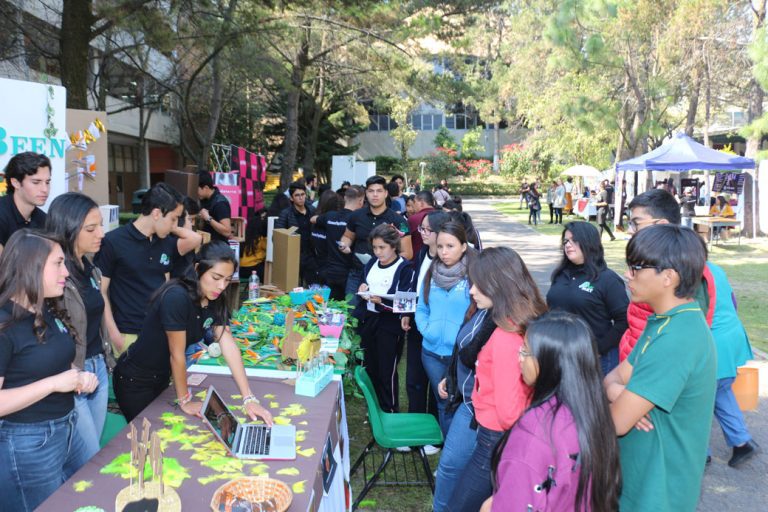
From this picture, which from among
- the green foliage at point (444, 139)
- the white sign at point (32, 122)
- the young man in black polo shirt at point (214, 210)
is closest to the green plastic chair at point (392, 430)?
the white sign at point (32, 122)

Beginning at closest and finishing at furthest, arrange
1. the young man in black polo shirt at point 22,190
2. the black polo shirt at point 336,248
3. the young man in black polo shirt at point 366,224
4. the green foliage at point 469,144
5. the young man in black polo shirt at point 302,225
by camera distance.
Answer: the young man in black polo shirt at point 22,190, the young man in black polo shirt at point 366,224, the black polo shirt at point 336,248, the young man in black polo shirt at point 302,225, the green foliage at point 469,144

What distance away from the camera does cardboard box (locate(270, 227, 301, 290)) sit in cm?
650

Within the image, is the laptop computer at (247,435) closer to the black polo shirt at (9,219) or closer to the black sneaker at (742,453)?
the black polo shirt at (9,219)

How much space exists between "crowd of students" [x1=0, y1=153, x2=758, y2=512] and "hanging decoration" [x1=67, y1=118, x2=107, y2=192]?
1.78 m

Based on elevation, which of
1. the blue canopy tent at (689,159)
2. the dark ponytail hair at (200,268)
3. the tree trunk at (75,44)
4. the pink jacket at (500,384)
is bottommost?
the pink jacket at (500,384)

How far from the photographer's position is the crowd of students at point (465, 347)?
6.24 feet

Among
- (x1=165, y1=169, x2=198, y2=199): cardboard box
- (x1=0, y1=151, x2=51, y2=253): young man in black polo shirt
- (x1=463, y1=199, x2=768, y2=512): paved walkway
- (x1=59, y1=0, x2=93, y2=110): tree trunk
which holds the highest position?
(x1=59, y1=0, x2=93, y2=110): tree trunk

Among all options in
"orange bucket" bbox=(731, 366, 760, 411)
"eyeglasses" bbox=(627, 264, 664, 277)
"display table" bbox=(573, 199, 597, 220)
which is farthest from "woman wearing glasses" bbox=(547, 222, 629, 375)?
"display table" bbox=(573, 199, 597, 220)

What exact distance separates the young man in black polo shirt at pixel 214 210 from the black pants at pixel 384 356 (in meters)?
2.85

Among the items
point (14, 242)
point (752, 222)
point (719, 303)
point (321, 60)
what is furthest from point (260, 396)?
point (752, 222)

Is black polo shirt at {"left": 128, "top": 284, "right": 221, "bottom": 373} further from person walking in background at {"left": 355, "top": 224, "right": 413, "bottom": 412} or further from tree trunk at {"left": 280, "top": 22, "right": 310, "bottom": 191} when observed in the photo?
tree trunk at {"left": 280, "top": 22, "right": 310, "bottom": 191}

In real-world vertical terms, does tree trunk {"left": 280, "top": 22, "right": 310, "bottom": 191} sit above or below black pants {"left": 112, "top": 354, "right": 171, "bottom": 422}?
above

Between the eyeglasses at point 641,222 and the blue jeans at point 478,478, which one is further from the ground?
the eyeglasses at point 641,222

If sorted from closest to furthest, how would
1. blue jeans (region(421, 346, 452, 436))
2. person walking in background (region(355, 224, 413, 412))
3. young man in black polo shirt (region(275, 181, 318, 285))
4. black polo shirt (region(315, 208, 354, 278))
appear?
blue jeans (region(421, 346, 452, 436)), person walking in background (region(355, 224, 413, 412)), black polo shirt (region(315, 208, 354, 278)), young man in black polo shirt (region(275, 181, 318, 285))
